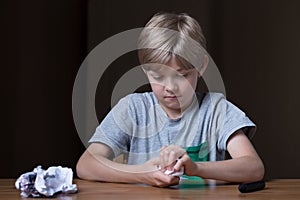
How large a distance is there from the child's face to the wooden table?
24cm

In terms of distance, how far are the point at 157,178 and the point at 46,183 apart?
233 mm

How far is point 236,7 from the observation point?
2549mm

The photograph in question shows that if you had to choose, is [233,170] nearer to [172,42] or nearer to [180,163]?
[180,163]

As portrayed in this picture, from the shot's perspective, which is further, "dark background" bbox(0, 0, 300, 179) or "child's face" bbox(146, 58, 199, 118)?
"dark background" bbox(0, 0, 300, 179)

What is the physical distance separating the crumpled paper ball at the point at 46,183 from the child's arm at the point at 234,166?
207 millimetres

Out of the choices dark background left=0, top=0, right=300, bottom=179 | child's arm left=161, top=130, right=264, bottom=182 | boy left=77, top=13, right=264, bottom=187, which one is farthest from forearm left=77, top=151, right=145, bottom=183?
dark background left=0, top=0, right=300, bottom=179

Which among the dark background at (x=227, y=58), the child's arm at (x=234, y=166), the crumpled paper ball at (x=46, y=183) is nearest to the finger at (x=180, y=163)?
the child's arm at (x=234, y=166)

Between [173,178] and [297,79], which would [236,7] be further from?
[173,178]

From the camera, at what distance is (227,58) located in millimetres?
2561

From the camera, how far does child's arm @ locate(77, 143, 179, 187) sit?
1.07 metres

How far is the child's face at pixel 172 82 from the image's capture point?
1245 millimetres

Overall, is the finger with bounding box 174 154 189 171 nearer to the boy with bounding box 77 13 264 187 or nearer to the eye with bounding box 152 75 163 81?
the boy with bounding box 77 13 264 187

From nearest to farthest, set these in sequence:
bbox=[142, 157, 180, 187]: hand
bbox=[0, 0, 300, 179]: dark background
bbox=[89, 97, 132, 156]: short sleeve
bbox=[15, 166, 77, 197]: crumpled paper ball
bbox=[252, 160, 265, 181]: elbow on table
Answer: bbox=[15, 166, 77, 197]: crumpled paper ball, bbox=[142, 157, 180, 187]: hand, bbox=[252, 160, 265, 181]: elbow on table, bbox=[89, 97, 132, 156]: short sleeve, bbox=[0, 0, 300, 179]: dark background

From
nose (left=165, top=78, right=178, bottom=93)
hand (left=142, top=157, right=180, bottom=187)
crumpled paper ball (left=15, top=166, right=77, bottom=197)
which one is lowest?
hand (left=142, top=157, right=180, bottom=187)
